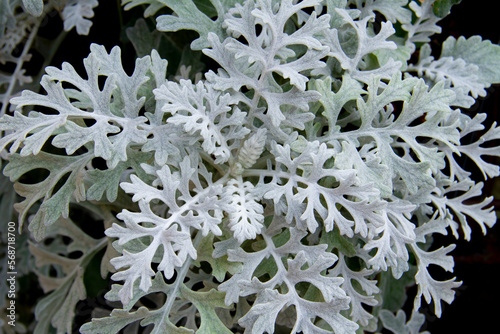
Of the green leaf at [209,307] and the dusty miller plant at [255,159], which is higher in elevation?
the dusty miller plant at [255,159]

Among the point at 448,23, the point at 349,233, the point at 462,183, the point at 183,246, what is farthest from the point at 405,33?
the point at 183,246

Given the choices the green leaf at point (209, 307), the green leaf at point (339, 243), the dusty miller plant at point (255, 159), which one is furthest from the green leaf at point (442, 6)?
the green leaf at point (209, 307)

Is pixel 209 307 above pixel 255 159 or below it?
below

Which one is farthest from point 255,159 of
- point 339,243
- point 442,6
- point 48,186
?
point 442,6

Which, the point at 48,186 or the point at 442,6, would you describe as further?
the point at 442,6

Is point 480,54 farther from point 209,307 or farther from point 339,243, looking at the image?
point 209,307

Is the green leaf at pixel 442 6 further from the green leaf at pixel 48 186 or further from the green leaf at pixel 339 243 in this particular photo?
the green leaf at pixel 48 186

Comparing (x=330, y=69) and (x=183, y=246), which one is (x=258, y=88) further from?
(x=183, y=246)

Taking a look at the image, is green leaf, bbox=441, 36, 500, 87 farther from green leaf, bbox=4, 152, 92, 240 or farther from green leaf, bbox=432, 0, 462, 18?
green leaf, bbox=4, 152, 92, 240

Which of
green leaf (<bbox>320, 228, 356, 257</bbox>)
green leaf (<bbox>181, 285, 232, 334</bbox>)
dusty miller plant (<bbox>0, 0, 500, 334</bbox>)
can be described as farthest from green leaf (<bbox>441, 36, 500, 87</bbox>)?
green leaf (<bbox>181, 285, 232, 334</bbox>)
